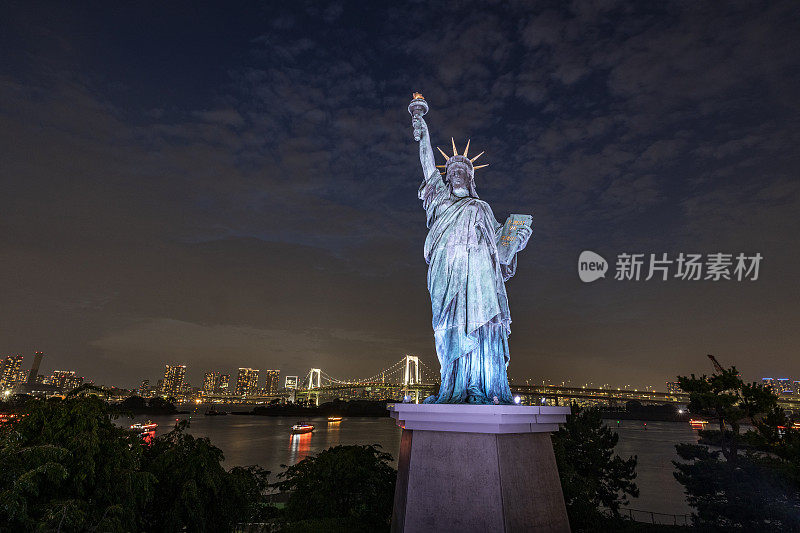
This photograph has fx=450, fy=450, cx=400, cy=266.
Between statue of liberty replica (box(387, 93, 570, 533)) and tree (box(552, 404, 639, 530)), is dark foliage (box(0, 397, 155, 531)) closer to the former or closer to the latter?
statue of liberty replica (box(387, 93, 570, 533))

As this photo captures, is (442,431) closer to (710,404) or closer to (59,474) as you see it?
(59,474)

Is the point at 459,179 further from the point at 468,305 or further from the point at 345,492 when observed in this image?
the point at 345,492

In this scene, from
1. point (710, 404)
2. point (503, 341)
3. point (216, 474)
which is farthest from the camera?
point (710, 404)

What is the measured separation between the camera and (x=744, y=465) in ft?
26.9

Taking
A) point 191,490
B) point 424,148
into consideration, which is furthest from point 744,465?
point 191,490

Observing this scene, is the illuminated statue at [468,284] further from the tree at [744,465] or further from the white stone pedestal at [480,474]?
the tree at [744,465]

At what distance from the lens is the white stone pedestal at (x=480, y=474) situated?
4613mm

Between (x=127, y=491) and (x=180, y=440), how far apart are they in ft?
6.32

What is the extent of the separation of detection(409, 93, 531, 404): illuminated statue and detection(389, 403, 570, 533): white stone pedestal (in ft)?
2.59

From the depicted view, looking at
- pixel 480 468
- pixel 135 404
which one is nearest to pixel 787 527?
pixel 480 468

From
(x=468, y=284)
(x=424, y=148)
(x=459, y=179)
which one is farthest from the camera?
(x=424, y=148)

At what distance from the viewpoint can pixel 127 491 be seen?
14.4 ft

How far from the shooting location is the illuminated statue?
20.1 ft

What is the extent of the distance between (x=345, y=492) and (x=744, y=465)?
7307 millimetres
